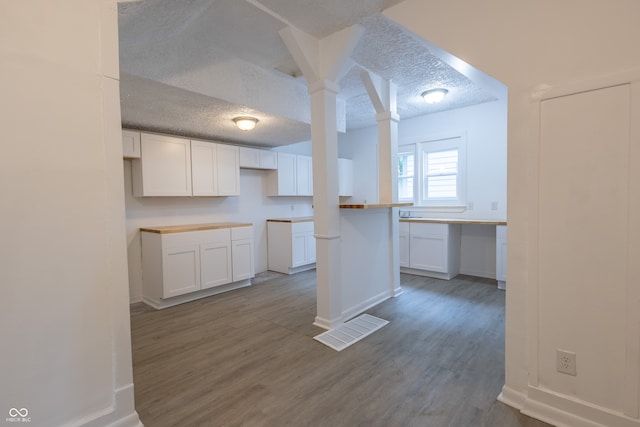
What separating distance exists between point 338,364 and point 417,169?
3896mm

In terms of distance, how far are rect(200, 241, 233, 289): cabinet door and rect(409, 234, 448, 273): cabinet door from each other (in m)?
2.79

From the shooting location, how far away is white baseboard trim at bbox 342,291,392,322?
3028 millimetres

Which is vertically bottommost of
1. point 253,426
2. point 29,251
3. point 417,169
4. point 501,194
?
point 253,426

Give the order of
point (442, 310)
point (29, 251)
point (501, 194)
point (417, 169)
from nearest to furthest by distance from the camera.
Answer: point (29, 251) → point (442, 310) → point (501, 194) → point (417, 169)

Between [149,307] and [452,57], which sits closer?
[452,57]

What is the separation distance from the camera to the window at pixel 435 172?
4797 mm

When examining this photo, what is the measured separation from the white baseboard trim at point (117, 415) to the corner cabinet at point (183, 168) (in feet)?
8.88

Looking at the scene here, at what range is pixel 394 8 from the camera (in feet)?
7.07

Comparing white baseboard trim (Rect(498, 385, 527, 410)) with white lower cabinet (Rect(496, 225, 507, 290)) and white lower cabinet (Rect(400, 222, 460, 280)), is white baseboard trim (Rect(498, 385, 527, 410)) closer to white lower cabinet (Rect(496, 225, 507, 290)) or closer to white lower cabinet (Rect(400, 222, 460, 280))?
white lower cabinet (Rect(496, 225, 507, 290))

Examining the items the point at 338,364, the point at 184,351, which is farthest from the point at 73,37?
the point at 338,364

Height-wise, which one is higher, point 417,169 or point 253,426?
point 417,169

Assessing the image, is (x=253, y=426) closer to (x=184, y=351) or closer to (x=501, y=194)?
(x=184, y=351)

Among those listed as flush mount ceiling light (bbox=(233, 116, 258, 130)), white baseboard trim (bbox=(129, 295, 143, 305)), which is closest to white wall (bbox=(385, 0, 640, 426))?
flush mount ceiling light (bbox=(233, 116, 258, 130))

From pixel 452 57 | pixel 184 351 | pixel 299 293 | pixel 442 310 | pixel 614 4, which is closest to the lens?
pixel 614 4
